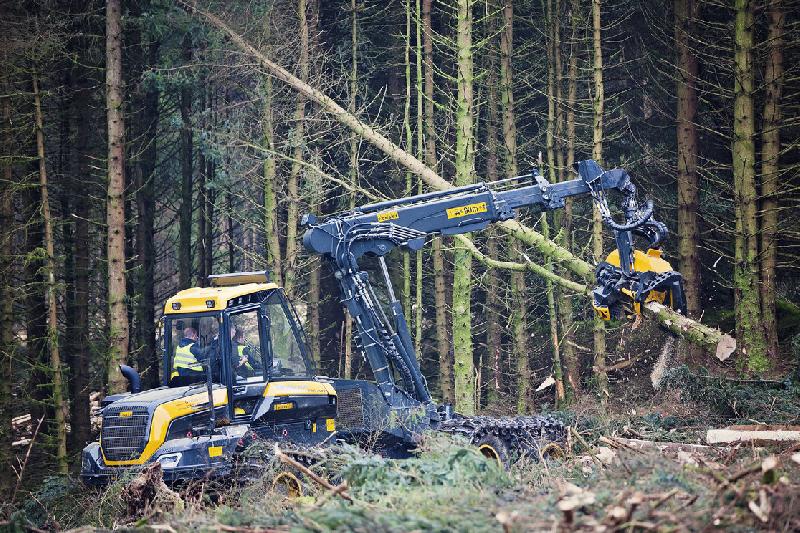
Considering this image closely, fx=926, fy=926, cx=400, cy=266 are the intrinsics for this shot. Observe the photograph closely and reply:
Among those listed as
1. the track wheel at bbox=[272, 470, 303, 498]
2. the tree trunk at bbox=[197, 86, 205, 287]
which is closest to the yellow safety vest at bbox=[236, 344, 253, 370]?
the track wheel at bbox=[272, 470, 303, 498]

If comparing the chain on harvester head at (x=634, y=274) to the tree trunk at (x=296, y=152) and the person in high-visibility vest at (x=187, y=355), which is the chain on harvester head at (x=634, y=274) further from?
the tree trunk at (x=296, y=152)

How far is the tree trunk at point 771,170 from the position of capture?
1598cm

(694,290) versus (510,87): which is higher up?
(510,87)

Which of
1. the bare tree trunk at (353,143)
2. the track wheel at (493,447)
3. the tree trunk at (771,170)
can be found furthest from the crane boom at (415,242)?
the bare tree trunk at (353,143)

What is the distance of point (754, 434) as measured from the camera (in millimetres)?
11531

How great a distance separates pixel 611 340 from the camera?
910 inches

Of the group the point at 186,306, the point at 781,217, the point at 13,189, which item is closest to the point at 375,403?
the point at 186,306

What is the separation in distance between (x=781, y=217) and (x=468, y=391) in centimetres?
755

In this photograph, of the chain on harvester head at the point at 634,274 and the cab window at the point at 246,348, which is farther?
the chain on harvester head at the point at 634,274

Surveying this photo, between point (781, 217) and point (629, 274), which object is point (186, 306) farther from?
point (781, 217)

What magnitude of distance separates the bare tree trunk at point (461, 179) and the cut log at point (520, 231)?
2.95 ft

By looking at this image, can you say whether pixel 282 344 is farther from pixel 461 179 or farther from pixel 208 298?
pixel 461 179

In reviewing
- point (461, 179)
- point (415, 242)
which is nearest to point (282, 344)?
point (415, 242)

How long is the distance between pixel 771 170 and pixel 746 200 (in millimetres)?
762
